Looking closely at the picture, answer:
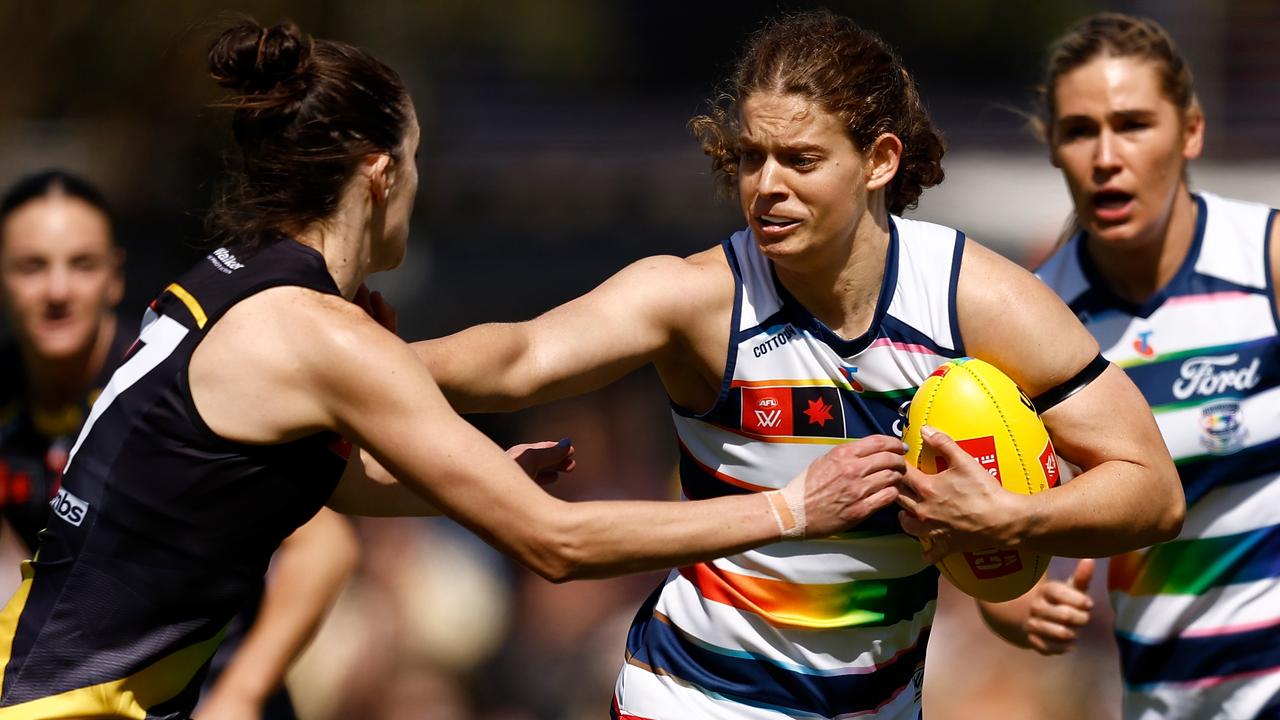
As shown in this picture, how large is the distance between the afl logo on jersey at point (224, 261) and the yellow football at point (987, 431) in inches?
58.8

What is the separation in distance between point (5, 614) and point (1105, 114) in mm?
3216

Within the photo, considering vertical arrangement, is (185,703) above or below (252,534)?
below

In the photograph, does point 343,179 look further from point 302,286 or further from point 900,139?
point 900,139

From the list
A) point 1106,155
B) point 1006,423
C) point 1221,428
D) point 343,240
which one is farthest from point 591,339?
point 1221,428

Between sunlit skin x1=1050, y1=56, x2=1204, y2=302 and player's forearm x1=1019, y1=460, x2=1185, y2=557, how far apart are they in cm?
110

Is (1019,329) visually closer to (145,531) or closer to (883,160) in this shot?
(883,160)

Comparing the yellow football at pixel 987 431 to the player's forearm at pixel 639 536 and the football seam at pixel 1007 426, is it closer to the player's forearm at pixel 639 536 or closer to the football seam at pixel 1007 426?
the football seam at pixel 1007 426

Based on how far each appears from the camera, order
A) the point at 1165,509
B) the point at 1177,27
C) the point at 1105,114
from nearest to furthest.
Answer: the point at 1165,509 → the point at 1105,114 → the point at 1177,27

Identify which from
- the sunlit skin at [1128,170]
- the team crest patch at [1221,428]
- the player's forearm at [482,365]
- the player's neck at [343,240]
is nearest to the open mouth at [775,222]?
the player's forearm at [482,365]

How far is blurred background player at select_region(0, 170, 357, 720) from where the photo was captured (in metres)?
4.46

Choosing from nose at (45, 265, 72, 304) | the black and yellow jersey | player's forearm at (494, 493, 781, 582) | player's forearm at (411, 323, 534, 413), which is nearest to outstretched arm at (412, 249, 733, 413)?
player's forearm at (411, 323, 534, 413)

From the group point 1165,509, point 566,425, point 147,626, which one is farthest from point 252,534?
point 566,425

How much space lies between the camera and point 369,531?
768 cm

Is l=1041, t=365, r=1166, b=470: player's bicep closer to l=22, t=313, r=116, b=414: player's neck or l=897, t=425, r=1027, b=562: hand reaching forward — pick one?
l=897, t=425, r=1027, b=562: hand reaching forward
